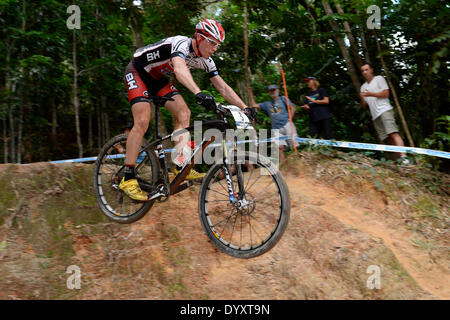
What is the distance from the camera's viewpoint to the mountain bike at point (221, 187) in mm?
2914

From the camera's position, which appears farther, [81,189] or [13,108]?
[13,108]

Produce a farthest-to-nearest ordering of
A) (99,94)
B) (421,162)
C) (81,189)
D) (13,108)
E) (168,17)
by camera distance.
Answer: (99,94) < (13,108) < (168,17) < (421,162) < (81,189)

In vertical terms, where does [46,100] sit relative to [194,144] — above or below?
above

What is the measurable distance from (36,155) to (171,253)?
33.9ft

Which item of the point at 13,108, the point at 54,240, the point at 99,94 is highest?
the point at 99,94

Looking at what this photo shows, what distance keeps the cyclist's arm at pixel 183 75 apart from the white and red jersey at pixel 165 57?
76 mm

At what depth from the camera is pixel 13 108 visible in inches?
392

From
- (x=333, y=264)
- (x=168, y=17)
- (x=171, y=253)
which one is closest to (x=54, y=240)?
(x=171, y=253)

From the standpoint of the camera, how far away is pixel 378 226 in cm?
427

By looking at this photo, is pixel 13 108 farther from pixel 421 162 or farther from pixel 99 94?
pixel 421 162

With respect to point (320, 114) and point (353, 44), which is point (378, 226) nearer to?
point (320, 114)

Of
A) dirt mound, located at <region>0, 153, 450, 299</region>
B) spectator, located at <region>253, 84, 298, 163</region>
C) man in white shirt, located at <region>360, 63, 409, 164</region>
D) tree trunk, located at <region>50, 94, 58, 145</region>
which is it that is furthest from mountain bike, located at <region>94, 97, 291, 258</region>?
tree trunk, located at <region>50, 94, 58, 145</region>

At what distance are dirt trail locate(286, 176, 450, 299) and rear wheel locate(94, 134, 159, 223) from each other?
2117 mm

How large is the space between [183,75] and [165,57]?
53cm
